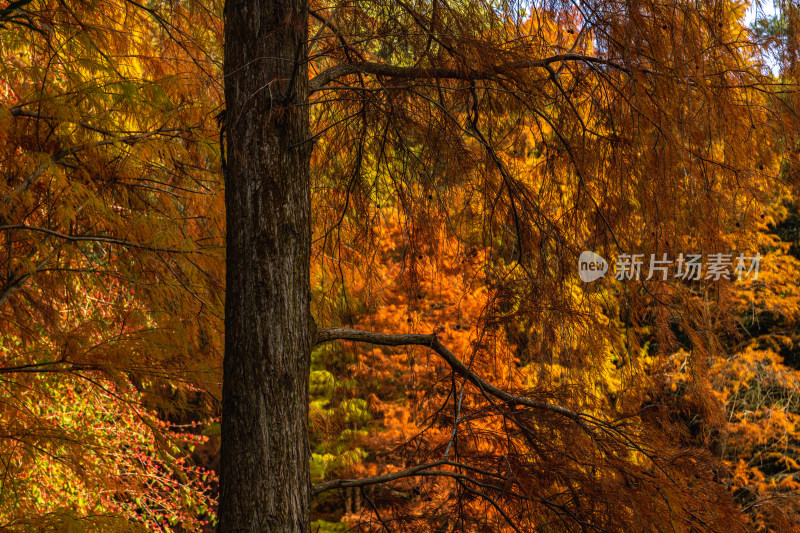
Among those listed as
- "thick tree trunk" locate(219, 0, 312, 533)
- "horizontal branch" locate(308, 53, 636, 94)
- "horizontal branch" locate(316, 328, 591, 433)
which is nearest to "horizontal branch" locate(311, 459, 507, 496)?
"thick tree trunk" locate(219, 0, 312, 533)

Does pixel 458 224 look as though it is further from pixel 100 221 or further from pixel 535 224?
pixel 100 221

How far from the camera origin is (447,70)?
8.39ft

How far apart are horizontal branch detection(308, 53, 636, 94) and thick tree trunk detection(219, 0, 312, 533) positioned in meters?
0.17

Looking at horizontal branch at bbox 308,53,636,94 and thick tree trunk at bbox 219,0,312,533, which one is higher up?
horizontal branch at bbox 308,53,636,94

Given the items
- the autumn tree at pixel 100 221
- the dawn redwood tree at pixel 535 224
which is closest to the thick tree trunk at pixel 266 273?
the dawn redwood tree at pixel 535 224

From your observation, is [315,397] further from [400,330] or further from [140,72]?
[140,72]

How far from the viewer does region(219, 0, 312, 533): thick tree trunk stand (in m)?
2.25

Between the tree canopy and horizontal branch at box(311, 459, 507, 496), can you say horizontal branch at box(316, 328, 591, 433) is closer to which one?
the tree canopy

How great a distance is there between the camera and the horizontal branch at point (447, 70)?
8.19 ft

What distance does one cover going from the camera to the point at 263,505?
221 cm

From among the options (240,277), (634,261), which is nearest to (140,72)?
(240,277)

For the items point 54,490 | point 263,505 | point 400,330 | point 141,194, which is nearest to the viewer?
point 263,505

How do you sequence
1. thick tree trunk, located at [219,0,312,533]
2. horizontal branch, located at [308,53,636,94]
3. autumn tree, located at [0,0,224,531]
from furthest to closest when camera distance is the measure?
1. autumn tree, located at [0,0,224,531]
2. horizontal branch, located at [308,53,636,94]
3. thick tree trunk, located at [219,0,312,533]

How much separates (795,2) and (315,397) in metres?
8.57
